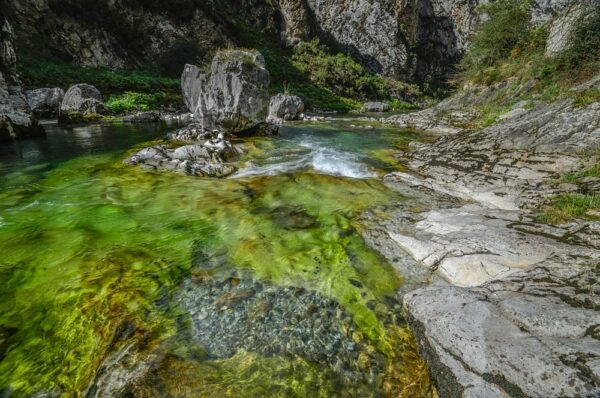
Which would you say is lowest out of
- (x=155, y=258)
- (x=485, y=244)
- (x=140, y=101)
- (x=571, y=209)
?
(x=155, y=258)

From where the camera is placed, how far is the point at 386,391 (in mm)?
2986

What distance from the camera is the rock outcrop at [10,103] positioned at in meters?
14.5

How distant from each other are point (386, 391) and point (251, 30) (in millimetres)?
70553

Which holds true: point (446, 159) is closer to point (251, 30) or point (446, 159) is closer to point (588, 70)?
point (588, 70)

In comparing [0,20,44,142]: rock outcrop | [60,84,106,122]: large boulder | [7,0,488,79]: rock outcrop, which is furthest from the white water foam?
[60,84,106,122]: large boulder

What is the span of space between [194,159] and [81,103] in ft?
64.3

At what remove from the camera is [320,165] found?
11273 mm

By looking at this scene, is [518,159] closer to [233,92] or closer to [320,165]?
[320,165]

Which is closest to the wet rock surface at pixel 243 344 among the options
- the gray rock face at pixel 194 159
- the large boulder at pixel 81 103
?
the gray rock face at pixel 194 159

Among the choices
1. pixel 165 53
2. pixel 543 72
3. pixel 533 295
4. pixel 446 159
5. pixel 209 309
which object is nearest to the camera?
pixel 533 295

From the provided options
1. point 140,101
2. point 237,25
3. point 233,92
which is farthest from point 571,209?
point 237,25

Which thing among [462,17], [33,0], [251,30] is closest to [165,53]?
[33,0]

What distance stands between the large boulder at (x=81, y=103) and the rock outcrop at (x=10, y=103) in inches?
289

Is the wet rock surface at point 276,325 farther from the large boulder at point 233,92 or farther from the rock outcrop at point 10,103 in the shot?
the rock outcrop at point 10,103
